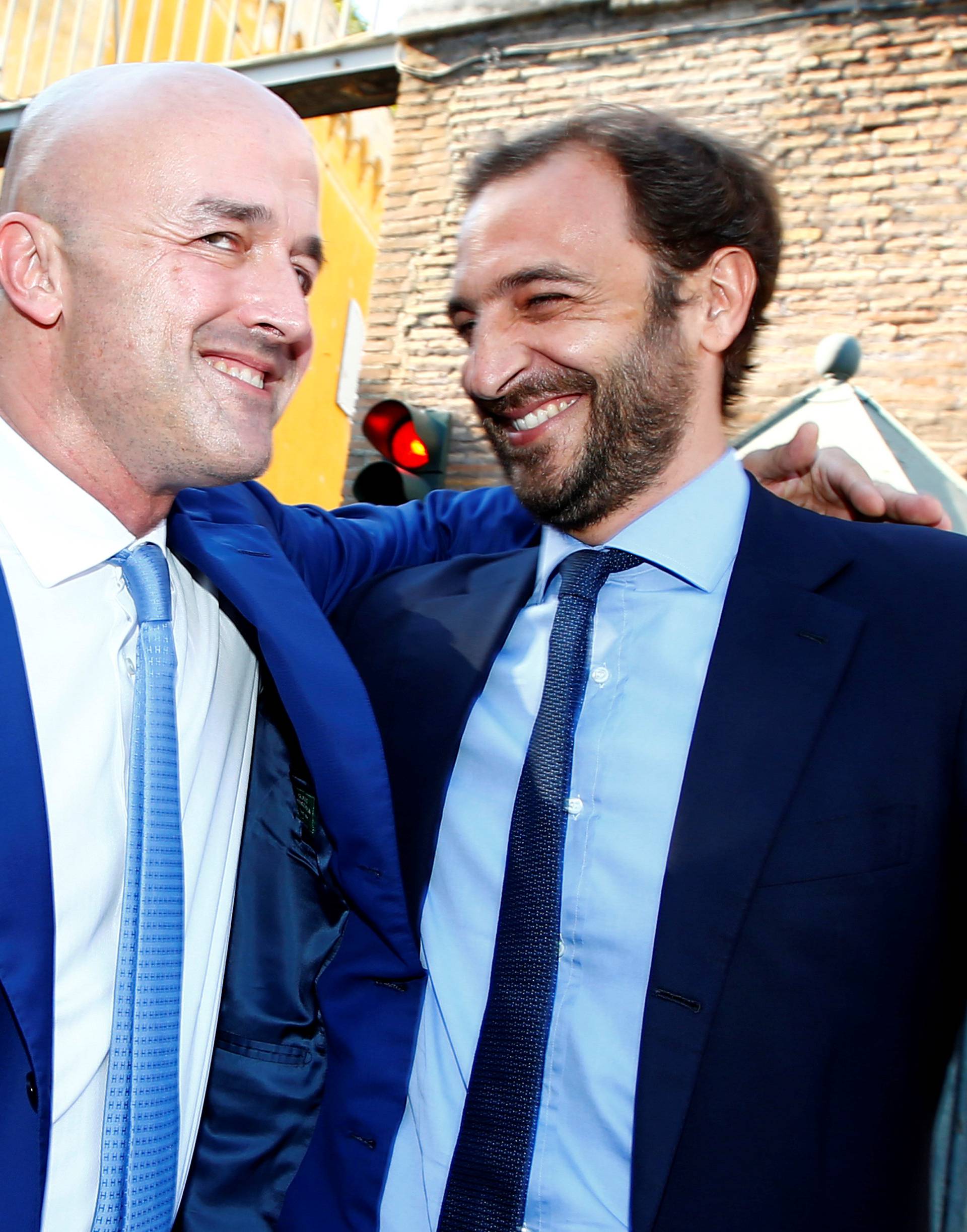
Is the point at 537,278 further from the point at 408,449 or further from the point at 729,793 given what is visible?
the point at 408,449

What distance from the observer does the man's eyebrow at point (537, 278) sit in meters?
1.91

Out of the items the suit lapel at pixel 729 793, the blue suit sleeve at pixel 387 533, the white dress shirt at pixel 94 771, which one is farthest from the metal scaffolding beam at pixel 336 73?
the suit lapel at pixel 729 793

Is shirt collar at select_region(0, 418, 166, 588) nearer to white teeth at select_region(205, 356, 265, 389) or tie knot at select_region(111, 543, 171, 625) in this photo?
tie knot at select_region(111, 543, 171, 625)

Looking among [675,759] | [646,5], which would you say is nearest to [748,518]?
[675,759]

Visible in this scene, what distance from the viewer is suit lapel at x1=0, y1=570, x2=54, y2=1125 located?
4.11 feet

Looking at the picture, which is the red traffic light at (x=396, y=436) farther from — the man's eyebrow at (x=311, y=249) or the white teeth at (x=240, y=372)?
the white teeth at (x=240, y=372)

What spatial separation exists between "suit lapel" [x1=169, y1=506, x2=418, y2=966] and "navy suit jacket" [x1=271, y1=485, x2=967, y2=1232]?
0.58ft

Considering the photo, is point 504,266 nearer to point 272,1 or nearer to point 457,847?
point 457,847

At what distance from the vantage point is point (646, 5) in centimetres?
572

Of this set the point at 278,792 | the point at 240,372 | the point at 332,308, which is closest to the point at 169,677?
the point at 278,792

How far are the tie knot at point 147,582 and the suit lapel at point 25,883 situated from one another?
24 cm

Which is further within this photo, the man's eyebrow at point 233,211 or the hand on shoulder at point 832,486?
the hand on shoulder at point 832,486

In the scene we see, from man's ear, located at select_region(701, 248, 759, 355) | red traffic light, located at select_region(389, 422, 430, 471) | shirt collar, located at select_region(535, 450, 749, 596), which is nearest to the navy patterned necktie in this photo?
shirt collar, located at select_region(535, 450, 749, 596)

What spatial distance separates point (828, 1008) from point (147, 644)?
1102 millimetres
